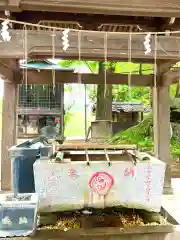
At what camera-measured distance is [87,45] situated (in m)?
3.68

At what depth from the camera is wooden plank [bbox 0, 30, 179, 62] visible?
3570mm

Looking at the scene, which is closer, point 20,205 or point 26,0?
point 26,0

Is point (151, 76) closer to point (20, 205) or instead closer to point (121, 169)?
point (121, 169)

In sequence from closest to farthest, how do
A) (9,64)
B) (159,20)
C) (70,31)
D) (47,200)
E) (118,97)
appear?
(70,31), (47,200), (159,20), (9,64), (118,97)

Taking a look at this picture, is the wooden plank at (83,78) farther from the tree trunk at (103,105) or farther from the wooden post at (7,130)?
the tree trunk at (103,105)

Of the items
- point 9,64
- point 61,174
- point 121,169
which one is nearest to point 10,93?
point 9,64

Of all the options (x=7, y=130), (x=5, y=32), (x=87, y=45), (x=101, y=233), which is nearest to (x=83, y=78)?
(x=7, y=130)

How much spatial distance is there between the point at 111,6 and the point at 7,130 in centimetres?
366

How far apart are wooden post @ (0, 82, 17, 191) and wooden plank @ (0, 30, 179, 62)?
2585 mm

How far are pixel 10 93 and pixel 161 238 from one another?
13.3 ft

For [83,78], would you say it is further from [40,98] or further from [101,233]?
[40,98]

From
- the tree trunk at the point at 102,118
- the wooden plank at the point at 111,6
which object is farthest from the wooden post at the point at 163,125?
the tree trunk at the point at 102,118

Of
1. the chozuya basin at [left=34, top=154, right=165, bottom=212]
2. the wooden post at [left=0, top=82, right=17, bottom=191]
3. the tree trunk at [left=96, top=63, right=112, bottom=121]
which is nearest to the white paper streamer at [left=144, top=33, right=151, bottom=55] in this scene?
the chozuya basin at [left=34, top=154, right=165, bottom=212]

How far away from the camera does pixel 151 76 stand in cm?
647
